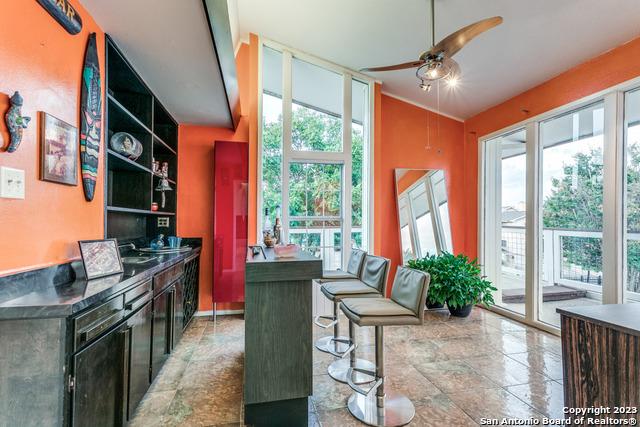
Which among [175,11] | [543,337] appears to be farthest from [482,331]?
[175,11]

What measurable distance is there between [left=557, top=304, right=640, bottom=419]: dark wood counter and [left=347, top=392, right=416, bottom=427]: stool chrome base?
0.92 m

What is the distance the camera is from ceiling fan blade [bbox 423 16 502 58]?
2.10 meters

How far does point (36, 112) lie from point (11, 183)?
406 millimetres

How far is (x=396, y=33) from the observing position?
3.41m

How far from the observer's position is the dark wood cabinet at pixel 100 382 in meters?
1.29

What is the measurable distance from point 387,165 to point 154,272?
3.52m

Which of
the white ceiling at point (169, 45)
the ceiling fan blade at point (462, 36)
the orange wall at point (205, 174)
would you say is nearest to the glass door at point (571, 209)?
the ceiling fan blade at point (462, 36)

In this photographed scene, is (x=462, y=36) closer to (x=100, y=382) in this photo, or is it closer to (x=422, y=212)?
(x=422, y=212)

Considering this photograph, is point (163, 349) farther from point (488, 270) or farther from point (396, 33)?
point (488, 270)

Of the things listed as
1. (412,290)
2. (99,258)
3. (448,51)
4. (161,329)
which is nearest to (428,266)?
(412,290)

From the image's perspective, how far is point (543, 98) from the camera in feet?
11.9

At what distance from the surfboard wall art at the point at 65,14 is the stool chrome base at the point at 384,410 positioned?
2928 millimetres

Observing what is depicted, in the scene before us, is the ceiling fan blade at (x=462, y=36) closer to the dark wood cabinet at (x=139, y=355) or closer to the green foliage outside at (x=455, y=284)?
the green foliage outside at (x=455, y=284)

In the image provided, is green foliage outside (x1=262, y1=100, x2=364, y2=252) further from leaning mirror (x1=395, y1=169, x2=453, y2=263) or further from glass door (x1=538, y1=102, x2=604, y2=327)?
glass door (x1=538, y1=102, x2=604, y2=327)
